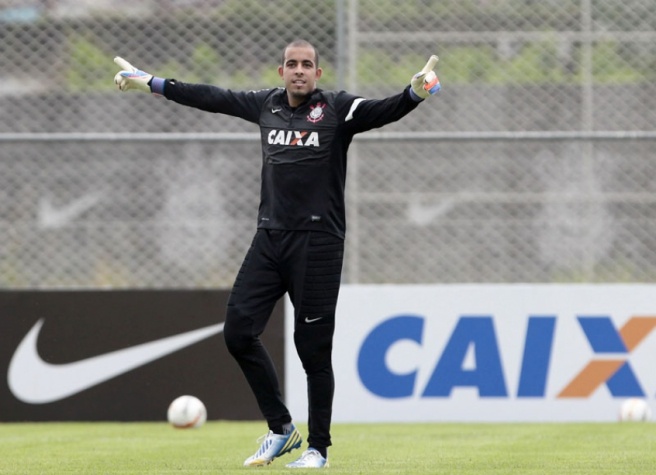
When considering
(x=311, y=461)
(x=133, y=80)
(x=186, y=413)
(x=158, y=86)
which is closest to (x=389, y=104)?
(x=158, y=86)

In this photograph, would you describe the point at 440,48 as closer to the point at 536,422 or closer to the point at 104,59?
the point at 104,59

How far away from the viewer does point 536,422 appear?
9.83 meters

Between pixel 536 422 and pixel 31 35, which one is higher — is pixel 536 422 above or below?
below

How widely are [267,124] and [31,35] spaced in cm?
592

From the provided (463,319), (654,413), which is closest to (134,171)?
(463,319)

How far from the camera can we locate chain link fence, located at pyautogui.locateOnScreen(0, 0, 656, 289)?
11672 mm

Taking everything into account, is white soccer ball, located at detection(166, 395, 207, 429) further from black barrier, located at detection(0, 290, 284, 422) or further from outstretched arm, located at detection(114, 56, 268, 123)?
outstretched arm, located at detection(114, 56, 268, 123)

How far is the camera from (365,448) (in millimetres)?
7477

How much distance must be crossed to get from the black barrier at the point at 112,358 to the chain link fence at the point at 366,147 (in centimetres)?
156

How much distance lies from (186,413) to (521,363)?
263 cm

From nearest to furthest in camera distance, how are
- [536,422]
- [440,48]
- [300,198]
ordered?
1. [300,198]
2. [536,422]
3. [440,48]

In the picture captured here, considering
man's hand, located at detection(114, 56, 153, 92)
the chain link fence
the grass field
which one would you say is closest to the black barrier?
the grass field

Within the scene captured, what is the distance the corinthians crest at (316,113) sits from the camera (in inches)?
247

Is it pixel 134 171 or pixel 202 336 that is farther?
pixel 134 171
